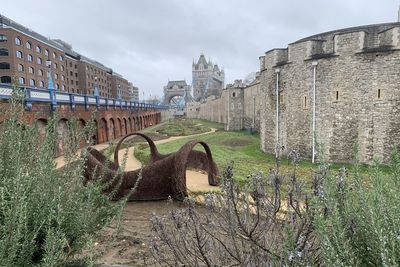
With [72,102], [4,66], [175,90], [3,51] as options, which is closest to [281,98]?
[72,102]

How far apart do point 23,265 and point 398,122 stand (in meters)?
17.2

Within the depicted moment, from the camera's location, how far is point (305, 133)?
1758 centimetres

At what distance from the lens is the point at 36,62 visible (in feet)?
160

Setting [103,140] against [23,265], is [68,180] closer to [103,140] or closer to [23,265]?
[23,265]

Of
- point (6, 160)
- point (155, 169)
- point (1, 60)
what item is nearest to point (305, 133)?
point (155, 169)

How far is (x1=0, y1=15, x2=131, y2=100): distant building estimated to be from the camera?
4309 cm

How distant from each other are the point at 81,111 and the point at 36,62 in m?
35.1

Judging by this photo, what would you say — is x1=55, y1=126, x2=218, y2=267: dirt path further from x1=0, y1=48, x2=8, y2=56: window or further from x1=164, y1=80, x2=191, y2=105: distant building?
x1=164, y1=80, x2=191, y2=105: distant building

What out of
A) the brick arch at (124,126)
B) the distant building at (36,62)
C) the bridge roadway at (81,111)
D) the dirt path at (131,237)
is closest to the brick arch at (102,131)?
the bridge roadway at (81,111)

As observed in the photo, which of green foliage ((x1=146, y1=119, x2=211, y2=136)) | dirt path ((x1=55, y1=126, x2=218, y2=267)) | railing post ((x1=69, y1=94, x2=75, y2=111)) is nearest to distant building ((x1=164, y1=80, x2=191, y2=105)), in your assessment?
green foliage ((x1=146, y1=119, x2=211, y2=136))

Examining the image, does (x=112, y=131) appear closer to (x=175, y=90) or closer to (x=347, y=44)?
(x=347, y=44)

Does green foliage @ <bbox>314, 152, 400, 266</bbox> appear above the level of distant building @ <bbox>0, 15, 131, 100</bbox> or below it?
below

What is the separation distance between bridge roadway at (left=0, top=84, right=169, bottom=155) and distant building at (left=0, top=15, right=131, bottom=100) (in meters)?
9.20

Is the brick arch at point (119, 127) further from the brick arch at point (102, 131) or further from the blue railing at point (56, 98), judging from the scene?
the brick arch at point (102, 131)
